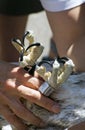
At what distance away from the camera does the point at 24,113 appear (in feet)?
4.58

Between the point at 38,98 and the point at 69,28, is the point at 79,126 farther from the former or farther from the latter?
the point at 69,28

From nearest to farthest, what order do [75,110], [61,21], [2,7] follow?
1. [75,110]
2. [61,21]
3. [2,7]

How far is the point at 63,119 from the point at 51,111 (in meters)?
0.05

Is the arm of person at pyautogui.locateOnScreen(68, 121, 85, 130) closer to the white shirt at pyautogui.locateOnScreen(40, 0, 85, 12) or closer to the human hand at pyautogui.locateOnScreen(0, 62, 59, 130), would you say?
the human hand at pyautogui.locateOnScreen(0, 62, 59, 130)

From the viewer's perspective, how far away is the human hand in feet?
4.51

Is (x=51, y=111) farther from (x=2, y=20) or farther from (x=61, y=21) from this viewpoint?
(x=2, y=20)

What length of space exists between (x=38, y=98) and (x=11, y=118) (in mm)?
150

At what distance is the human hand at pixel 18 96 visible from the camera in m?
1.38

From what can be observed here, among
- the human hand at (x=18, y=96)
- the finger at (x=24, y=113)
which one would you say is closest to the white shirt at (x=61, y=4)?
the human hand at (x=18, y=96)

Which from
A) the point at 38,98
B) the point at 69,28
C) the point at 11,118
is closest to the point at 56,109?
the point at 38,98

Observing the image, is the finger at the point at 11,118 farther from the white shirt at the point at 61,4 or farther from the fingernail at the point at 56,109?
the white shirt at the point at 61,4

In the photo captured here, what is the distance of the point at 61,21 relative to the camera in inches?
65.2

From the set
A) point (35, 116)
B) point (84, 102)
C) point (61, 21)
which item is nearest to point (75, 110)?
point (84, 102)

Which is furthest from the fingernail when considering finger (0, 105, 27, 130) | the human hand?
finger (0, 105, 27, 130)
